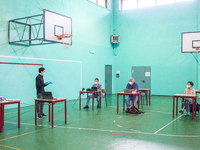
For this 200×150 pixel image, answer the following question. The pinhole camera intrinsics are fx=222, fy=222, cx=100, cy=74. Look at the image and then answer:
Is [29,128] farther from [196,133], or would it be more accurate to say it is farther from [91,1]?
[91,1]

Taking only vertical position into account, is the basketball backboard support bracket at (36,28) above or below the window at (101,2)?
below

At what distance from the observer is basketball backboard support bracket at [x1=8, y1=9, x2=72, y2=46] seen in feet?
27.8

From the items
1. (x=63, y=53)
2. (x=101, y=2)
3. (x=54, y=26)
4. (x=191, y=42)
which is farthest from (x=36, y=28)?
(x=191, y=42)

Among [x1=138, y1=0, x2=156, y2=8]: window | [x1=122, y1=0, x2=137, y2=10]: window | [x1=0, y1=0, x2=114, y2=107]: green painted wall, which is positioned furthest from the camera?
[x1=122, y1=0, x2=137, y2=10]: window

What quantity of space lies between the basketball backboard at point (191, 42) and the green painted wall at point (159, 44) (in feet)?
5.63

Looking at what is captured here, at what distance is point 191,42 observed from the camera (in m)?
11.9

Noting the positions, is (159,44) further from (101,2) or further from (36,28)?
(36,28)

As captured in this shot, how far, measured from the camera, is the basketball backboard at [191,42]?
38.3 feet

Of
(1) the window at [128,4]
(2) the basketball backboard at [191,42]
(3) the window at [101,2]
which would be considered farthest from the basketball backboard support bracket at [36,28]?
(1) the window at [128,4]

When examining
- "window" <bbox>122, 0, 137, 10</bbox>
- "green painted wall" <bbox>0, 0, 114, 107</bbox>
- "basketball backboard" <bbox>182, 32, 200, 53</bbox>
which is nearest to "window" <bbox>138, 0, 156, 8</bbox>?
"window" <bbox>122, 0, 137, 10</bbox>

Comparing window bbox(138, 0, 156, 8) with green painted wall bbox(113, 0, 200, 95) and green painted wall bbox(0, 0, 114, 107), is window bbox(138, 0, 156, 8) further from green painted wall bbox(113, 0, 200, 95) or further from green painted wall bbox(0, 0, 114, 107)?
green painted wall bbox(0, 0, 114, 107)

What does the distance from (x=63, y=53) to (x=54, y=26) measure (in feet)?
9.65

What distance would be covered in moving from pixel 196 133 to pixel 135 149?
1.90m

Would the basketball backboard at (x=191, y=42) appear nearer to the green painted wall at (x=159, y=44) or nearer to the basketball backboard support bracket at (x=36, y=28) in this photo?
the green painted wall at (x=159, y=44)
